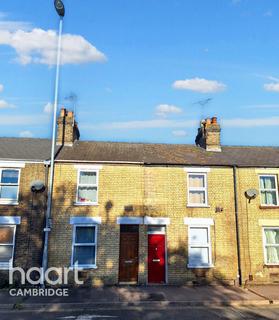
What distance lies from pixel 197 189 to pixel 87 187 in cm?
525

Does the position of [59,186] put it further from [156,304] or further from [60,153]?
[156,304]

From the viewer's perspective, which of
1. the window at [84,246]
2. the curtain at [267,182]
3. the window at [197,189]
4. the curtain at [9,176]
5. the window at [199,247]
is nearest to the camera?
the window at [84,246]

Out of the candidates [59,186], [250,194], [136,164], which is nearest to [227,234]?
[250,194]

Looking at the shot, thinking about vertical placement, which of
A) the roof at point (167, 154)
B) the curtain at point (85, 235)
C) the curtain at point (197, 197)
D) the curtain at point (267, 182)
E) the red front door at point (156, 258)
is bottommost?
the red front door at point (156, 258)

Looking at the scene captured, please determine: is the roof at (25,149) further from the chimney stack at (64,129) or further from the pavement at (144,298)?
the pavement at (144,298)

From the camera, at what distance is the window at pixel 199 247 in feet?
48.2

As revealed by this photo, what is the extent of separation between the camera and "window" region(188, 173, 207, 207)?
51.1 feet

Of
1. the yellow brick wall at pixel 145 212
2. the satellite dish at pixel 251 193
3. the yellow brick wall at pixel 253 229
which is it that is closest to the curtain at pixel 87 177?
the yellow brick wall at pixel 145 212

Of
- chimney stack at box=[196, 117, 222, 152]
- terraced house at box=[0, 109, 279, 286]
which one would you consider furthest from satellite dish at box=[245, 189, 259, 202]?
chimney stack at box=[196, 117, 222, 152]

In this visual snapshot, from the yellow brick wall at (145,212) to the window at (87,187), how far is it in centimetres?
26

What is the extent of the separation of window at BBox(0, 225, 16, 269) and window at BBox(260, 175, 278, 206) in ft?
38.5

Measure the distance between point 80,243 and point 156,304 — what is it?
4.80m

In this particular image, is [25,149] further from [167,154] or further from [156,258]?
[156,258]

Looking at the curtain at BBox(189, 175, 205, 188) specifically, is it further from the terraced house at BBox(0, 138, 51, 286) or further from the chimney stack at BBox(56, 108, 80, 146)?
the terraced house at BBox(0, 138, 51, 286)
